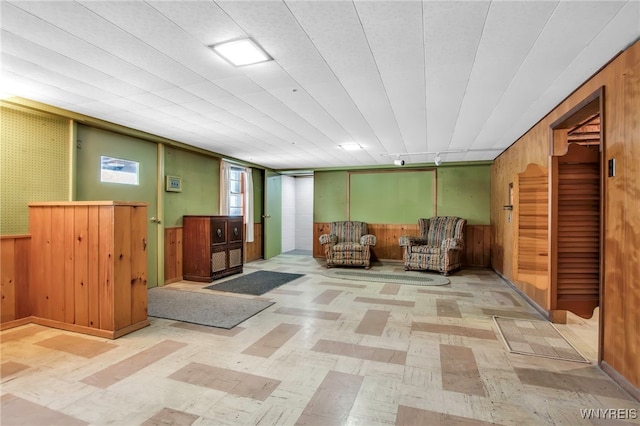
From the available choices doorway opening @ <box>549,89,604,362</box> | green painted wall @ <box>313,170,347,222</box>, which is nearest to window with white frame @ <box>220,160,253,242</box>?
green painted wall @ <box>313,170,347,222</box>

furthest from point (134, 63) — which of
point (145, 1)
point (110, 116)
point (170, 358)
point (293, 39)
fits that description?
point (170, 358)

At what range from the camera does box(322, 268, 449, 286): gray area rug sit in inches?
198

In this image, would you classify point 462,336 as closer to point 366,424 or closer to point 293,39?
point 366,424

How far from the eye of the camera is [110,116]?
352 cm

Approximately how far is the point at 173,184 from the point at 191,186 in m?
0.45

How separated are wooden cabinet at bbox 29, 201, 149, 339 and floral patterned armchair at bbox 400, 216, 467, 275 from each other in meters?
4.52

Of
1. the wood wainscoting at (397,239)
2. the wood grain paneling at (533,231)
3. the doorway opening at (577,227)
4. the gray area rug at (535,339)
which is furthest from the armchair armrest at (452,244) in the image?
the doorway opening at (577,227)

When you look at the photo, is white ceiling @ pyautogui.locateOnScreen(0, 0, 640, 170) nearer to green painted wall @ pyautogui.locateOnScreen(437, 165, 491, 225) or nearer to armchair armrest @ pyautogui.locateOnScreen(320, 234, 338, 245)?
green painted wall @ pyautogui.locateOnScreen(437, 165, 491, 225)

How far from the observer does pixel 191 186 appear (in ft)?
17.6

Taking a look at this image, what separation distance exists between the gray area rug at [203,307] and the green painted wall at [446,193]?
4156mm

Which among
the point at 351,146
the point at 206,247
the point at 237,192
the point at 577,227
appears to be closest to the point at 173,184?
the point at 206,247

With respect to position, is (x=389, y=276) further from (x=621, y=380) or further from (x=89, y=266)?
(x=89, y=266)

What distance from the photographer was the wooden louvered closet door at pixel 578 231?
246 cm

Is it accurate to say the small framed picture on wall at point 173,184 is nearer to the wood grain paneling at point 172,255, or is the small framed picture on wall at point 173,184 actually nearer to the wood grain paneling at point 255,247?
the wood grain paneling at point 172,255
